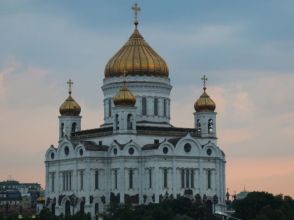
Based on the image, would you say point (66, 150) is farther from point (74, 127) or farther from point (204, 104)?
point (204, 104)

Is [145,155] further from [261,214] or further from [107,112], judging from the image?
[261,214]

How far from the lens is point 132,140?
333 feet

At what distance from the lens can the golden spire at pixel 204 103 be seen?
106619mm

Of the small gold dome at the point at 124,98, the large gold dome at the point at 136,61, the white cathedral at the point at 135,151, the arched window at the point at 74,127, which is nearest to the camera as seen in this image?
the white cathedral at the point at 135,151

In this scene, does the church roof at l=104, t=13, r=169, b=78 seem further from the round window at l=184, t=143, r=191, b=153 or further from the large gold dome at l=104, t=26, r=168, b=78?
the round window at l=184, t=143, r=191, b=153

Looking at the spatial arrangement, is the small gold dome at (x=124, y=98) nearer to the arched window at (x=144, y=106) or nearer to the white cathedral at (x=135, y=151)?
the white cathedral at (x=135, y=151)

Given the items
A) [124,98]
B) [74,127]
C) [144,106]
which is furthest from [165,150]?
[74,127]

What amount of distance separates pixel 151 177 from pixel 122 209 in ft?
25.8

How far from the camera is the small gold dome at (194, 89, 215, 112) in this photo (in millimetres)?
106562

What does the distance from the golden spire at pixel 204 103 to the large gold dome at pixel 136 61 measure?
3.62 m

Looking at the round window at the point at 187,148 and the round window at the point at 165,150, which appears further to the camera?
the round window at the point at 187,148

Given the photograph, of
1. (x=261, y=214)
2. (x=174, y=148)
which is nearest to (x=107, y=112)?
(x=174, y=148)

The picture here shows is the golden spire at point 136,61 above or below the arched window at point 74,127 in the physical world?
above

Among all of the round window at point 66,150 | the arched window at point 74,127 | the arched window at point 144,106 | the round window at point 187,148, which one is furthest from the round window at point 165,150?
the arched window at point 74,127
